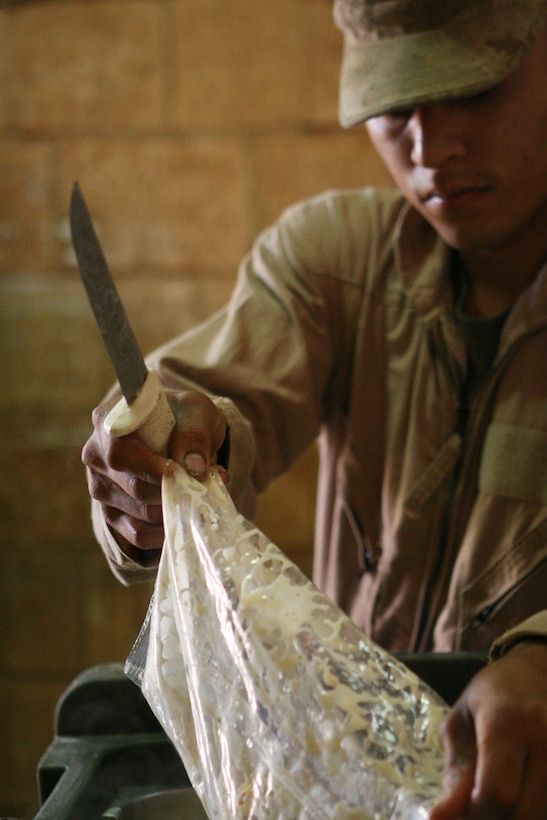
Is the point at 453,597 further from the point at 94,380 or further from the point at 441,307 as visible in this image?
the point at 94,380

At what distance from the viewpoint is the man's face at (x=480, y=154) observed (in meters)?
0.87

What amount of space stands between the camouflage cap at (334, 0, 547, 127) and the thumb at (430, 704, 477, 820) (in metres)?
0.56

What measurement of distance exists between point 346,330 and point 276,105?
2.56 ft

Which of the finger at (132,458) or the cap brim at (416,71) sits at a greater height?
the cap brim at (416,71)

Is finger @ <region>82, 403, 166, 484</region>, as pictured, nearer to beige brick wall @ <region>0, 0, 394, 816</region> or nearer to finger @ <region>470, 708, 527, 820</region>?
finger @ <region>470, 708, 527, 820</region>

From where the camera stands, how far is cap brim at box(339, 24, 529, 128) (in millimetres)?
838

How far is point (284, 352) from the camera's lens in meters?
1.01

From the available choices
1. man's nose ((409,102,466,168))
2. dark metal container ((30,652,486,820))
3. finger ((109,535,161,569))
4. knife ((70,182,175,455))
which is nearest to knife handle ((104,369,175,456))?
knife ((70,182,175,455))

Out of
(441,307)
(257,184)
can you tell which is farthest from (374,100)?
(257,184)

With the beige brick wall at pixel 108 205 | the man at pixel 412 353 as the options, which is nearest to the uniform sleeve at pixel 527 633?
the man at pixel 412 353

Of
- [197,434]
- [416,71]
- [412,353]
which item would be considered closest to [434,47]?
[416,71]

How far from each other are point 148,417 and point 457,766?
0.93 ft

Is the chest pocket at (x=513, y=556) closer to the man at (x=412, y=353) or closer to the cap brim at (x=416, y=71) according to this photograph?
the man at (x=412, y=353)

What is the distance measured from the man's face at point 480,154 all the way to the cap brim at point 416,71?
0.08 ft
